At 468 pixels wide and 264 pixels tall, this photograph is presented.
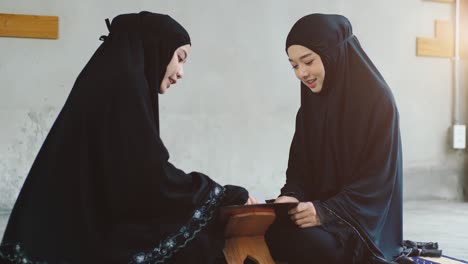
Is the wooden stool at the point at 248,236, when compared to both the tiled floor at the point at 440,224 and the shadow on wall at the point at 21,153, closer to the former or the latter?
the tiled floor at the point at 440,224

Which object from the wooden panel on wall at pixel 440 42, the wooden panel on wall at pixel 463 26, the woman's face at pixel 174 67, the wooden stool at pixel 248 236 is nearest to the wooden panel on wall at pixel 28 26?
the woman's face at pixel 174 67

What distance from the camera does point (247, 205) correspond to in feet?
5.35

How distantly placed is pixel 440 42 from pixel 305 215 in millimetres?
3376

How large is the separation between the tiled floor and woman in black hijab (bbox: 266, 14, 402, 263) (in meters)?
0.97

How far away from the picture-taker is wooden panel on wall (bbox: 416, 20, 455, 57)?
4508mm

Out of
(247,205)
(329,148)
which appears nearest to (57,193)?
(247,205)

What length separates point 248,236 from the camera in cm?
181

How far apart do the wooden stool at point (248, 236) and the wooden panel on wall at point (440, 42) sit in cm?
327

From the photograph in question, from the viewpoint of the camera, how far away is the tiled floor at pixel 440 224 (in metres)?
2.88

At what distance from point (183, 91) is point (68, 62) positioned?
2.85ft

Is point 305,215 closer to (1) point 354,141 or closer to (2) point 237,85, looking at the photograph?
(1) point 354,141

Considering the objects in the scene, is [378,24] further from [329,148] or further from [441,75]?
[329,148]

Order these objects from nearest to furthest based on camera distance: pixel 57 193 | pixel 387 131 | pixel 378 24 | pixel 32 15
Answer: pixel 57 193
pixel 387 131
pixel 32 15
pixel 378 24

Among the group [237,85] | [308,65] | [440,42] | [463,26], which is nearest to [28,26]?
[237,85]
